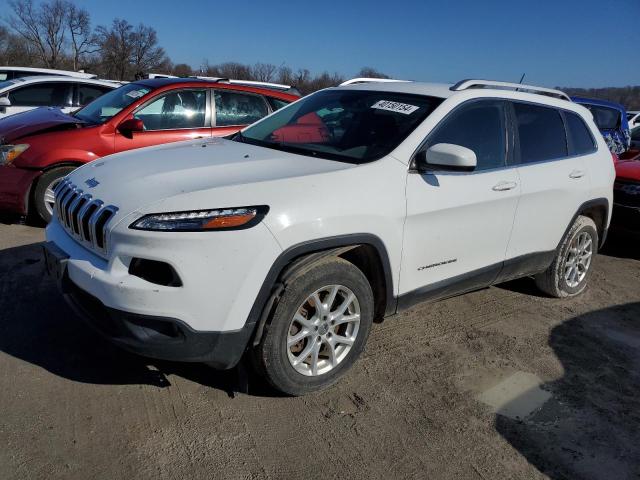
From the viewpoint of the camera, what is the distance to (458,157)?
9.71ft

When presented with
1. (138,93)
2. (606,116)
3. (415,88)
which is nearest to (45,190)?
(138,93)

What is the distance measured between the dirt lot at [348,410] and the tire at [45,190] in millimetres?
1675

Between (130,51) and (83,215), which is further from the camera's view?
(130,51)

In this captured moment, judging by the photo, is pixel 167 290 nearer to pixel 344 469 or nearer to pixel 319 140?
pixel 344 469

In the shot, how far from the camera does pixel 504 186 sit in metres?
3.58

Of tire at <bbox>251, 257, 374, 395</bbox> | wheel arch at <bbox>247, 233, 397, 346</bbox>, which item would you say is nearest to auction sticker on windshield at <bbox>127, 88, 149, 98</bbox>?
wheel arch at <bbox>247, 233, 397, 346</bbox>

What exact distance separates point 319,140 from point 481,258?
1.35 metres

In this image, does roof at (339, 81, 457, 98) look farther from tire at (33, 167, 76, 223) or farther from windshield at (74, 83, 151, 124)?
tire at (33, 167, 76, 223)

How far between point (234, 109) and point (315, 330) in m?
4.29

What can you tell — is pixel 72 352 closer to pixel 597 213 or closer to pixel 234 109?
pixel 234 109

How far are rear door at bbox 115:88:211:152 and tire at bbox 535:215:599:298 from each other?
400 cm

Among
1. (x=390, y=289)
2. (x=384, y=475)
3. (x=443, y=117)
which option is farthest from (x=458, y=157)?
(x=384, y=475)

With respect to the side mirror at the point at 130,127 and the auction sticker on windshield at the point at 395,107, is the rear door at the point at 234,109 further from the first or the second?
the auction sticker on windshield at the point at 395,107

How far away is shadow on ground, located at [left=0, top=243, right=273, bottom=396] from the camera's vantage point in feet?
9.93
